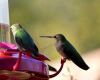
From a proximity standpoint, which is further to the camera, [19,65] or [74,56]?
[74,56]

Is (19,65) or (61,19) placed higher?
(19,65)

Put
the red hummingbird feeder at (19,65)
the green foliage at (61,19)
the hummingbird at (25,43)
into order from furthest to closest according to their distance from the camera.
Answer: the green foliage at (61,19)
the hummingbird at (25,43)
the red hummingbird feeder at (19,65)

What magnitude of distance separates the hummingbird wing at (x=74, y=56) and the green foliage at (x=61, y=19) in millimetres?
2144

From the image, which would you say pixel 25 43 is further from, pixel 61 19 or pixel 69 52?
pixel 61 19

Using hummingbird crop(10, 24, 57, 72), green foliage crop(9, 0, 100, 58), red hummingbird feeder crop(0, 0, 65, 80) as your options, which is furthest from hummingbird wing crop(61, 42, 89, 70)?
green foliage crop(9, 0, 100, 58)

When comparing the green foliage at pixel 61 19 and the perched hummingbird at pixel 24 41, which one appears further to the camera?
the green foliage at pixel 61 19

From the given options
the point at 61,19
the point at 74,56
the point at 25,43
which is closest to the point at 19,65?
the point at 25,43

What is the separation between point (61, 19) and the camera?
6.89m

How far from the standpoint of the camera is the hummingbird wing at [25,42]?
3096 millimetres

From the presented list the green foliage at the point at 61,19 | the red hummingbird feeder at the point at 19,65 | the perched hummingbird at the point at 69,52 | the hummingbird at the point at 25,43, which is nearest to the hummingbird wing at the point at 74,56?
the perched hummingbird at the point at 69,52

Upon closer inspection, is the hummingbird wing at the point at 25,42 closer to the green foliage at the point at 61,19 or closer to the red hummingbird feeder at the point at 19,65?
the red hummingbird feeder at the point at 19,65

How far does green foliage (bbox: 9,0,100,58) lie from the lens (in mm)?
6482

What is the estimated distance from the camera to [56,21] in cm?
691

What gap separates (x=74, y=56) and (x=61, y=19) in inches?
116
